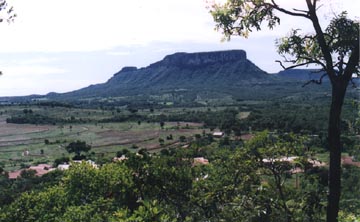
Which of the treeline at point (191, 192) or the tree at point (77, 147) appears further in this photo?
the tree at point (77, 147)

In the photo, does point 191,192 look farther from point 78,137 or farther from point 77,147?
point 78,137

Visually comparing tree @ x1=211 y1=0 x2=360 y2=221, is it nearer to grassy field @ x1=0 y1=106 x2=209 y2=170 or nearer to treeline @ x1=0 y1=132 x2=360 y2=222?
treeline @ x1=0 y1=132 x2=360 y2=222

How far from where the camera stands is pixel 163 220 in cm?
1005

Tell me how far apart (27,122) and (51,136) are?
35850 mm

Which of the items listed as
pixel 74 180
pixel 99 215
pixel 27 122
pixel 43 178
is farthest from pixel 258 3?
pixel 27 122

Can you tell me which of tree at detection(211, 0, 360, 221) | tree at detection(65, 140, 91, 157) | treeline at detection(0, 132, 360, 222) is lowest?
tree at detection(65, 140, 91, 157)

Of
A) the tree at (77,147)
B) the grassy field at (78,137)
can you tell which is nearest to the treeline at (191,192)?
the grassy field at (78,137)

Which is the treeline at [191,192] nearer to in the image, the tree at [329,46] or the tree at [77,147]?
the tree at [329,46]

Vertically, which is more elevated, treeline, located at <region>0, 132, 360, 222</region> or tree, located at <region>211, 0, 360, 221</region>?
tree, located at <region>211, 0, 360, 221</region>

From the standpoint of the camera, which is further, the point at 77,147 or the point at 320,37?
the point at 77,147

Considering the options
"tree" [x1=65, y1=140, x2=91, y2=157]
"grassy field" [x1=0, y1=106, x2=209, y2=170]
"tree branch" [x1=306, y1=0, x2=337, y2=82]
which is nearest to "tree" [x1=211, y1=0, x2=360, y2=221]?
"tree branch" [x1=306, y1=0, x2=337, y2=82]

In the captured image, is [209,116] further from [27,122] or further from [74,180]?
[74,180]

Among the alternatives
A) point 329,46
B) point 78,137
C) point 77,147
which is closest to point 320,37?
point 329,46

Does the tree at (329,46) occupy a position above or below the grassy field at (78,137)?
above
